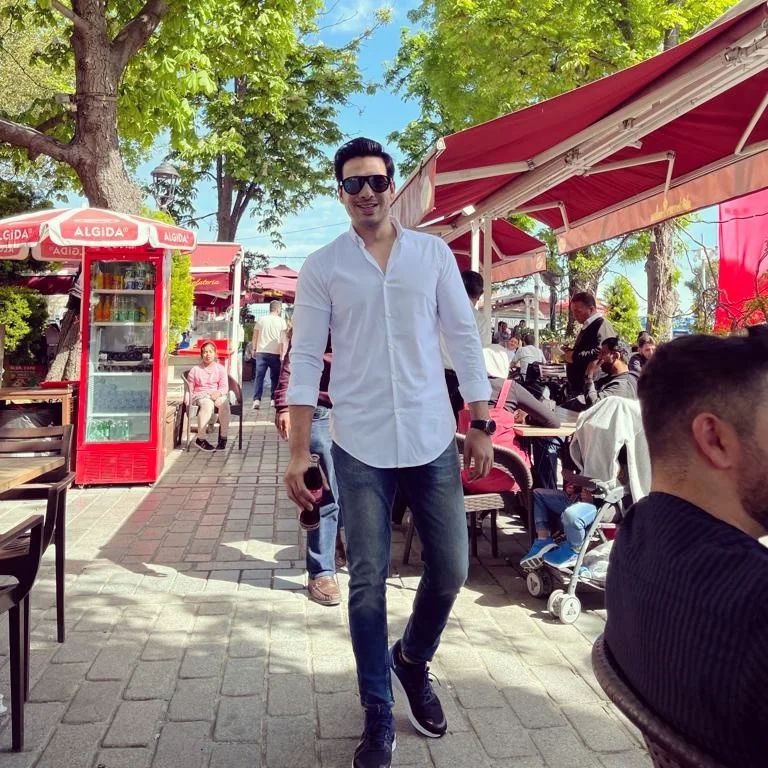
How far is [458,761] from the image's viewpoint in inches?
96.2

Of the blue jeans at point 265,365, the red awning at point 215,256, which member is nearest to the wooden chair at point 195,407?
the blue jeans at point 265,365

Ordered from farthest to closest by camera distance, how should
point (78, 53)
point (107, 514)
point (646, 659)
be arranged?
point (78, 53) < point (107, 514) < point (646, 659)

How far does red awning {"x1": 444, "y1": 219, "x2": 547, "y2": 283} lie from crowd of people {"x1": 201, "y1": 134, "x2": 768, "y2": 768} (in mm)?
5285

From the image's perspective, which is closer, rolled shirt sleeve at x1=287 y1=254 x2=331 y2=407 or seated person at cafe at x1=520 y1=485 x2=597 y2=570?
rolled shirt sleeve at x1=287 y1=254 x2=331 y2=407

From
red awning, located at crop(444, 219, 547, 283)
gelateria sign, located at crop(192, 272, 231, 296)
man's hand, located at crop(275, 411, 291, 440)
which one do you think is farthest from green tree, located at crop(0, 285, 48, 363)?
man's hand, located at crop(275, 411, 291, 440)

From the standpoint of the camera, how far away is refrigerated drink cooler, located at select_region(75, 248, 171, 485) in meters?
7.10

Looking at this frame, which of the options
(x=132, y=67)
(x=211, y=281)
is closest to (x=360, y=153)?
(x=132, y=67)

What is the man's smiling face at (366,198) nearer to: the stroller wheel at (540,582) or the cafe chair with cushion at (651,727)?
the cafe chair with cushion at (651,727)

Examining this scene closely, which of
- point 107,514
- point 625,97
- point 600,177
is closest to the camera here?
point 625,97

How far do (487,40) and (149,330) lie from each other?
905 cm

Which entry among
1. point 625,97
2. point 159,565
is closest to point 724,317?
point 625,97

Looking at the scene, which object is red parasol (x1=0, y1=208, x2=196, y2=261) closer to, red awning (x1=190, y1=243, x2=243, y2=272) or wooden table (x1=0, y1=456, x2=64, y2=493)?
wooden table (x1=0, y1=456, x2=64, y2=493)

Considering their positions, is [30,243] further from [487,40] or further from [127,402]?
[487,40]


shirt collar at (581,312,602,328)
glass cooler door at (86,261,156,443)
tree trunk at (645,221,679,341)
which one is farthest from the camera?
tree trunk at (645,221,679,341)
